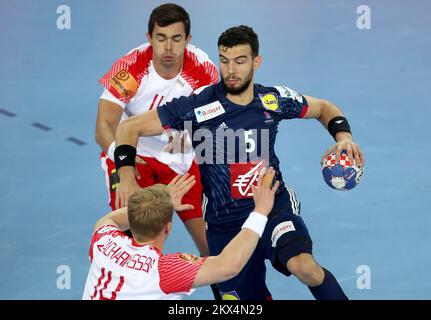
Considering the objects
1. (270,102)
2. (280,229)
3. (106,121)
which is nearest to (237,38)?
(270,102)

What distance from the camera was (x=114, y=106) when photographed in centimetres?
804

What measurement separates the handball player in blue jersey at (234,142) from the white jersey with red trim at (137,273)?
120 centimetres

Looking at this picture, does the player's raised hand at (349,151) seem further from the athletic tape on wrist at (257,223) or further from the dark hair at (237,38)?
the athletic tape on wrist at (257,223)

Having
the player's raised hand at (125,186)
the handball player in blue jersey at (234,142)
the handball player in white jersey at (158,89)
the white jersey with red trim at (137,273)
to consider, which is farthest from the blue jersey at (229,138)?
the white jersey with red trim at (137,273)

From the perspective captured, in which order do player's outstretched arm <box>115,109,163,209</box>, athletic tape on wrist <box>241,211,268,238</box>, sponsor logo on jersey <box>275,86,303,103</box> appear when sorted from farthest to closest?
1. sponsor logo on jersey <box>275,86,303,103</box>
2. player's outstretched arm <box>115,109,163,209</box>
3. athletic tape on wrist <box>241,211,268,238</box>

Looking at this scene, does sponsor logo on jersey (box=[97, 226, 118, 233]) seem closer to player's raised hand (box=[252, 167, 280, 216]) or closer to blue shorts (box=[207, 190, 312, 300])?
player's raised hand (box=[252, 167, 280, 216])

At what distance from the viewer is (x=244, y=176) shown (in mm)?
7121

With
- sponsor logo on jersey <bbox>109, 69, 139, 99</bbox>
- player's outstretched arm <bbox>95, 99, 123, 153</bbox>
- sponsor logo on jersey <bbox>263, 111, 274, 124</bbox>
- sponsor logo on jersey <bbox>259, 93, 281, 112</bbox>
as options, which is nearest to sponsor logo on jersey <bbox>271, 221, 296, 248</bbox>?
sponsor logo on jersey <bbox>263, 111, 274, 124</bbox>

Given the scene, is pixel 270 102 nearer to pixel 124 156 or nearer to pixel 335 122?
pixel 335 122

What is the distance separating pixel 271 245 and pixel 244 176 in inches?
21.0

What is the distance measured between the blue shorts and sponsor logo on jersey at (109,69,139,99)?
1370 mm

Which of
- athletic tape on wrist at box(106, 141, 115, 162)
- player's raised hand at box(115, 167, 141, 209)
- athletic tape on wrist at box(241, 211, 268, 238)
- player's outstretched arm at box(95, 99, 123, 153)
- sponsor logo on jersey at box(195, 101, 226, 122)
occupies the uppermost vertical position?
sponsor logo on jersey at box(195, 101, 226, 122)

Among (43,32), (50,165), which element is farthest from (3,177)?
(43,32)

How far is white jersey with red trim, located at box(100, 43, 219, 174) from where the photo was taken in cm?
804
